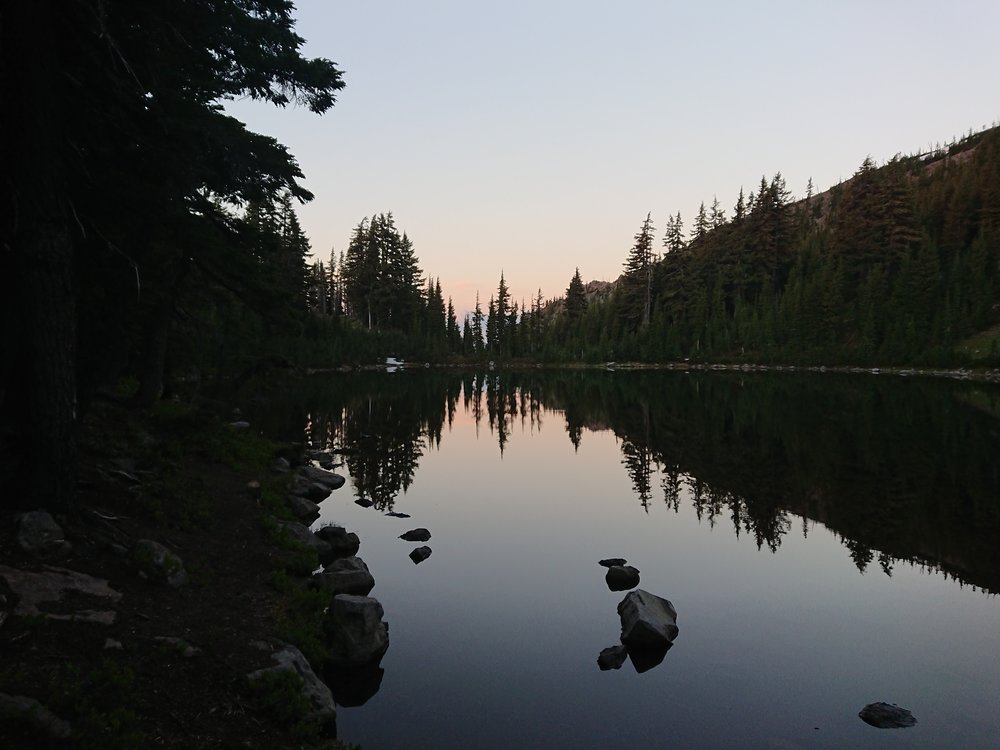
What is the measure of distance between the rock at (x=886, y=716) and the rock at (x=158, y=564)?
33.1 feet

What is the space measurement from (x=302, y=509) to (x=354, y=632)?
26.0ft

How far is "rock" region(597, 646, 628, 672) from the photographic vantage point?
32.1 feet

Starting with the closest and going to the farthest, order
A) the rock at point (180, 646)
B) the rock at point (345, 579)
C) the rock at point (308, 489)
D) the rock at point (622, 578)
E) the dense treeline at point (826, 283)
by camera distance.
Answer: the rock at point (180, 646) → the rock at point (345, 579) → the rock at point (622, 578) → the rock at point (308, 489) → the dense treeline at point (826, 283)

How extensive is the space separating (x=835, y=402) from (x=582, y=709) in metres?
42.4

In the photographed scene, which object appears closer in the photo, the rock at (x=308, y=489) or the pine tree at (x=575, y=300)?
the rock at (x=308, y=489)

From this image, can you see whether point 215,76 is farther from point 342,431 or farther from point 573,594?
point 342,431

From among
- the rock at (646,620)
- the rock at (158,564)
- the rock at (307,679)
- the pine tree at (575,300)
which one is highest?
the pine tree at (575,300)

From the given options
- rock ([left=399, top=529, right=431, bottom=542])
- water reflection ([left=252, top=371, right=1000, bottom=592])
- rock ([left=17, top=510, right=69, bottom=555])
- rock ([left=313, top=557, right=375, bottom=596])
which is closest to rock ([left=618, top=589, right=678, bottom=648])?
rock ([left=313, top=557, right=375, bottom=596])

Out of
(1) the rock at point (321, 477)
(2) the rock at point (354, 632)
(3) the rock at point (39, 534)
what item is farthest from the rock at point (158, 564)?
(1) the rock at point (321, 477)

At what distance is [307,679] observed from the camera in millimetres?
7797

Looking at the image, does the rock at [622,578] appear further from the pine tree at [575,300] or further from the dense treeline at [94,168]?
the pine tree at [575,300]

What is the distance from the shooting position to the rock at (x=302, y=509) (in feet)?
54.7

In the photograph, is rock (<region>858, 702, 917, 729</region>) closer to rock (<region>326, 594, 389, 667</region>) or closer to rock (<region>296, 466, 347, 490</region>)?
rock (<region>326, 594, 389, 667</region>)

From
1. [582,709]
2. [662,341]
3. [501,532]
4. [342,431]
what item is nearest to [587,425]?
[342,431]
